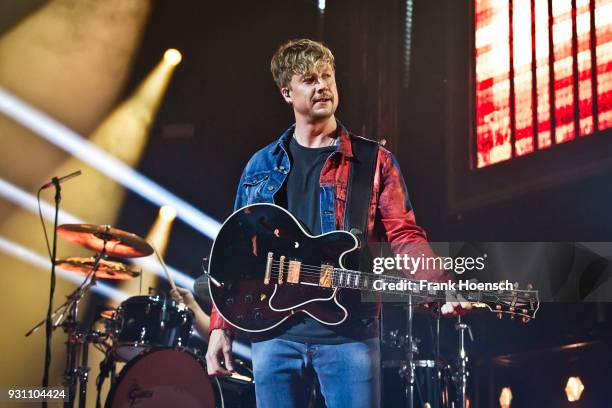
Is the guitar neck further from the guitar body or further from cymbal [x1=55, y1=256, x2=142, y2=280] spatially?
cymbal [x1=55, y1=256, x2=142, y2=280]

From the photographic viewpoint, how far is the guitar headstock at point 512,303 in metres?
2.29

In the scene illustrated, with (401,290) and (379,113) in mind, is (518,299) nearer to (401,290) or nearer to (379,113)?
(401,290)

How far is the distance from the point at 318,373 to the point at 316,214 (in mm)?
427

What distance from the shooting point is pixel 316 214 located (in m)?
2.08

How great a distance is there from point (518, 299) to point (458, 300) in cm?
36

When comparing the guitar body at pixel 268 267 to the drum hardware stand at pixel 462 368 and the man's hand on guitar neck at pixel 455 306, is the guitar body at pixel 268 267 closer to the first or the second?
the man's hand on guitar neck at pixel 455 306

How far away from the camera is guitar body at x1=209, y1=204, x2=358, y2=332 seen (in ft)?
6.47

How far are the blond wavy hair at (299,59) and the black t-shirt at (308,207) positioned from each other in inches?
7.5

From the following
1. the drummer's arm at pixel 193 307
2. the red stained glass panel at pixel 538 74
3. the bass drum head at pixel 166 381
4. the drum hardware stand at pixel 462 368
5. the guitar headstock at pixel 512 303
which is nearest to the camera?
the guitar headstock at pixel 512 303

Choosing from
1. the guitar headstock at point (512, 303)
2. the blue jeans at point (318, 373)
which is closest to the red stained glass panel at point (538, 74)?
the guitar headstock at point (512, 303)

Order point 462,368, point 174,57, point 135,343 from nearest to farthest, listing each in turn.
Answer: point 462,368 → point 135,343 → point 174,57

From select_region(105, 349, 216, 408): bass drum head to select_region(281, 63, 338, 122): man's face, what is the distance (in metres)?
1.88

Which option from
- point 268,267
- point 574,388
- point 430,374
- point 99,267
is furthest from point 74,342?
point 574,388

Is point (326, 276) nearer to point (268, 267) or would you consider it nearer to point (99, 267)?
point (268, 267)
